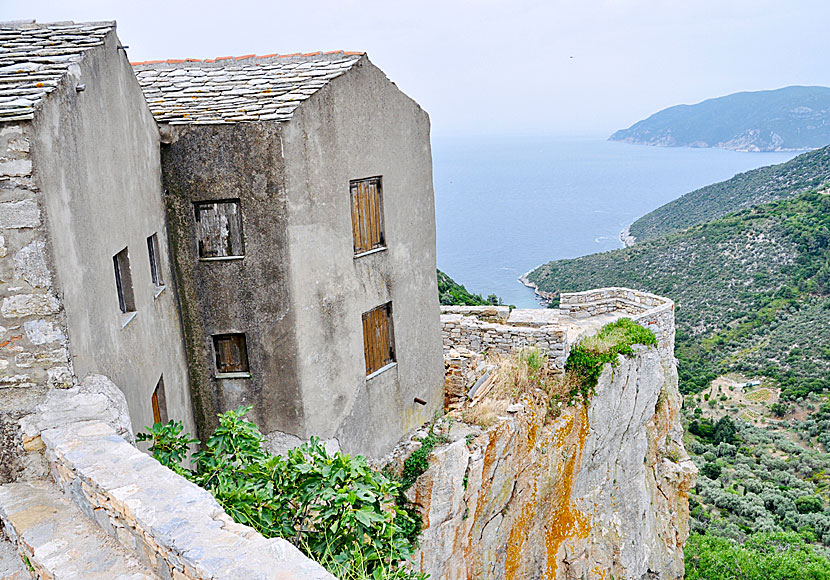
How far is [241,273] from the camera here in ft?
35.3

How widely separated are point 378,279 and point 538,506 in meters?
6.94

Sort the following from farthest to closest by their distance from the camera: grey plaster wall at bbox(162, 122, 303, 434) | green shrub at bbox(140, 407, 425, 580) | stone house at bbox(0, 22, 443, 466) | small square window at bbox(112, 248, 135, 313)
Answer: grey plaster wall at bbox(162, 122, 303, 434), small square window at bbox(112, 248, 135, 313), green shrub at bbox(140, 407, 425, 580), stone house at bbox(0, 22, 443, 466)

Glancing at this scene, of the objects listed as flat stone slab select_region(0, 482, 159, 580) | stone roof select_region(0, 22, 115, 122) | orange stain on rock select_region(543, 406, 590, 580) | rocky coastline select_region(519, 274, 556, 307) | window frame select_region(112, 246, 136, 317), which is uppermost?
stone roof select_region(0, 22, 115, 122)

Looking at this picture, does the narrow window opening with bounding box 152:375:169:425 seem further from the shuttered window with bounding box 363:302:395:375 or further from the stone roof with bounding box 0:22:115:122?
the stone roof with bounding box 0:22:115:122

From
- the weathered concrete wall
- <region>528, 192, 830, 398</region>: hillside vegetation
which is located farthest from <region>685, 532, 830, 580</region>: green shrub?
the weathered concrete wall

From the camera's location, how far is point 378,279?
41.1ft

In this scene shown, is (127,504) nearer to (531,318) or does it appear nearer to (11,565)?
(11,565)

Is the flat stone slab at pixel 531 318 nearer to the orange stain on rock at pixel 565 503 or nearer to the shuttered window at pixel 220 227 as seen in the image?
→ the orange stain on rock at pixel 565 503

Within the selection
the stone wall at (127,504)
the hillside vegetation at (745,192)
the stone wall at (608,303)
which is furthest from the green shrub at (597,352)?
the hillside vegetation at (745,192)

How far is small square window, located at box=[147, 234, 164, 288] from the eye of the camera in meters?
9.99

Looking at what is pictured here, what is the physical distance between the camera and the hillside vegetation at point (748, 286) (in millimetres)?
45812

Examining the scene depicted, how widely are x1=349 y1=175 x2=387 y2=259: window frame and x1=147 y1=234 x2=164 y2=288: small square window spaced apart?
329 centimetres

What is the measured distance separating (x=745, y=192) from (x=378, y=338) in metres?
85.5

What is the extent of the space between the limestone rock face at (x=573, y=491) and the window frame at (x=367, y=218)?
4222mm
